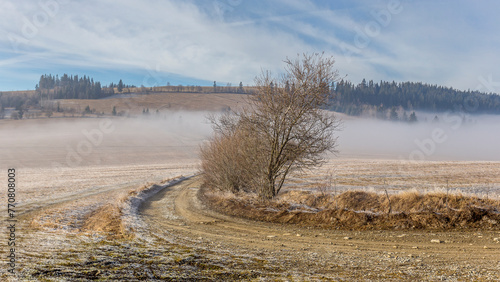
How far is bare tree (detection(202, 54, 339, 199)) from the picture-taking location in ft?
55.3

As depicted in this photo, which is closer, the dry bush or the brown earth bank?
the brown earth bank

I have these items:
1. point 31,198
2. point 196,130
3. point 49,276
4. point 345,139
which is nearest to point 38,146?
point 196,130

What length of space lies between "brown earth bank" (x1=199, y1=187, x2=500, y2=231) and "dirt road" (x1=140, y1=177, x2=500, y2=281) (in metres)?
0.77

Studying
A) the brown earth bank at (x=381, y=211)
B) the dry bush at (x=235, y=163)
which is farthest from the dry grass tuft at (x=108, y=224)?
the dry bush at (x=235, y=163)

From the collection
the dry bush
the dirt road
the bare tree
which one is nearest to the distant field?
the dry bush

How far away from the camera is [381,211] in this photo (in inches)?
503

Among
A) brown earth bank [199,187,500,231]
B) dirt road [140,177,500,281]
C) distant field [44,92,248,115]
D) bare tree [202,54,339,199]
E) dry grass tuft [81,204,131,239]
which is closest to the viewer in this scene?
dirt road [140,177,500,281]

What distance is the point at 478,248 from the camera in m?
8.82

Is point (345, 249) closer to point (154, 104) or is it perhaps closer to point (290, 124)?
point (290, 124)

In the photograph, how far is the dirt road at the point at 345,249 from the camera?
23.8 feet

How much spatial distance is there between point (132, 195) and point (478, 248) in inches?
770

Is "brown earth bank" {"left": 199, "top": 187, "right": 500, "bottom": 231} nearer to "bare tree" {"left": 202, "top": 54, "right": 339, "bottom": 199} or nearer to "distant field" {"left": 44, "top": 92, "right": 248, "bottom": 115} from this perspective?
"bare tree" {"left": 202, "top": 54, "right": 339, "bottom": 199}

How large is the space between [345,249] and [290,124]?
8722 millimetres

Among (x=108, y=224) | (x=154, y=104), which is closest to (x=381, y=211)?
(x=108, y=224)
